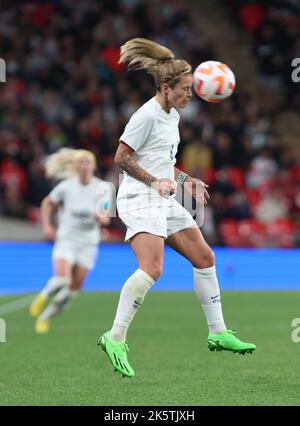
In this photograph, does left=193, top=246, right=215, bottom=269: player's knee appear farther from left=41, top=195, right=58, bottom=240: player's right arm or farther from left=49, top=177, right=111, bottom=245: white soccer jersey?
left=49, top=177, right=111, bottom=245: white soccer jersey

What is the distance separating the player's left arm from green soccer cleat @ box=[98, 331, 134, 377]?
108 centimetres

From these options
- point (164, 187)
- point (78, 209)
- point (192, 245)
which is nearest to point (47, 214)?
point (78, 209)

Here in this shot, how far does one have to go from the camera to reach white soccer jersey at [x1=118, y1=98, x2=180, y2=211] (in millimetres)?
6605

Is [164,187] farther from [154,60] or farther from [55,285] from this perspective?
[55,285]

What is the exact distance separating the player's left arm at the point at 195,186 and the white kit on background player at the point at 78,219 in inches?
192

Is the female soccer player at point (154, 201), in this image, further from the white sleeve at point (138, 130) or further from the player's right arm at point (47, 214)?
the player's right arm at point (47, 214)

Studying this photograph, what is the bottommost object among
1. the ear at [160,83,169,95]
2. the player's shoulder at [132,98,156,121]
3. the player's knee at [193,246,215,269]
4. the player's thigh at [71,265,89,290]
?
the player's thigh at [71,265,89,290]

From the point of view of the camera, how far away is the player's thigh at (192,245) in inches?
268

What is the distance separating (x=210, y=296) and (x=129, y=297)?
2.15 ft

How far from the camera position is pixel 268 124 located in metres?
19.6

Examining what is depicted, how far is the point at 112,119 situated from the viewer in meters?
18.3

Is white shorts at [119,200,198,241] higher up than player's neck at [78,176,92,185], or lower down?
higher up

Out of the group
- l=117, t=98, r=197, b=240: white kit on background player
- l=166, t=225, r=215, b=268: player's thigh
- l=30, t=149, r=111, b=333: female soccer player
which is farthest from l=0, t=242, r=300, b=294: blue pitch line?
l=117, t=98, r=197, b=240: white kit on background player
